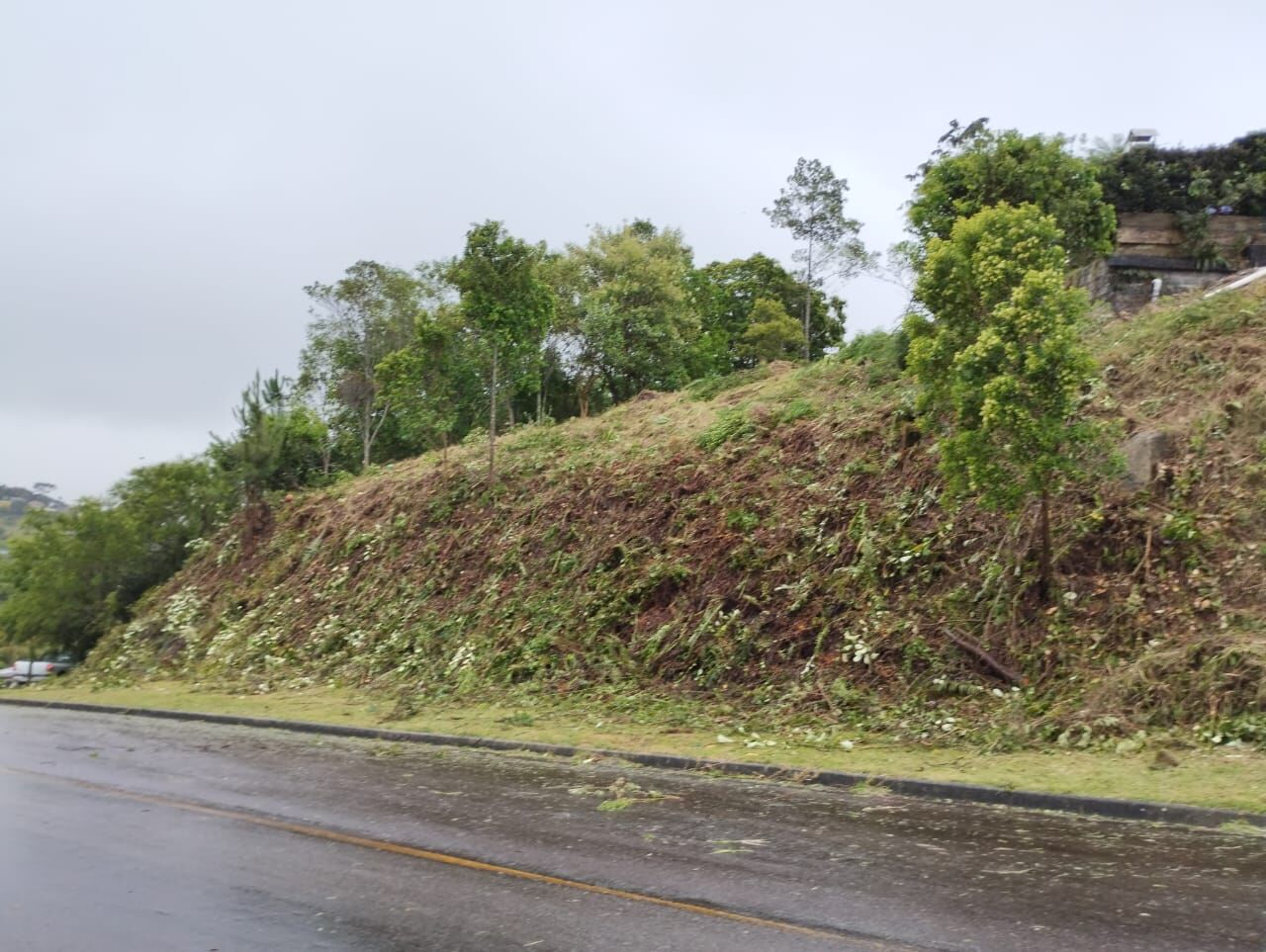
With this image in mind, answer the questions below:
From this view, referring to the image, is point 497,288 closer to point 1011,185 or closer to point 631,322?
Result: point 1011,185

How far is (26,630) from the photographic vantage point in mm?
33125

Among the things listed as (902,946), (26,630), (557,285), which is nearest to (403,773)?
(902,946)

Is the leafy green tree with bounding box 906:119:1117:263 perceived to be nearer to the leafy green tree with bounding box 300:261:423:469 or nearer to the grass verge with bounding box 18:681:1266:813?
the grass verge with bounding box 18:681:1266:813

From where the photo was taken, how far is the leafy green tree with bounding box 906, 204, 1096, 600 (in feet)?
40.7

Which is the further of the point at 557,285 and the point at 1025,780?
the point at 557,285

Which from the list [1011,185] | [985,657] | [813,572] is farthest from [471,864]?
[1011,185]

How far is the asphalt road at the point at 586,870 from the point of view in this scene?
220 inches

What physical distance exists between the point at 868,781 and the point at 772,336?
33.4 meters

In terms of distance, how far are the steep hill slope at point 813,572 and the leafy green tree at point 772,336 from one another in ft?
48.3

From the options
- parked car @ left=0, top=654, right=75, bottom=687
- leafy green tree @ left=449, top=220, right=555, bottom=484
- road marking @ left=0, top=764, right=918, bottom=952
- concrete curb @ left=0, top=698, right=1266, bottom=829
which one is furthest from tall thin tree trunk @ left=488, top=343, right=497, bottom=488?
parked car @ left=0, top=654, right=75, bottom=687

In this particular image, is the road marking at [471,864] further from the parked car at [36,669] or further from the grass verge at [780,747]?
the parked car at [36,669]

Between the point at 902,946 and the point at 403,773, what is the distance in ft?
25.5

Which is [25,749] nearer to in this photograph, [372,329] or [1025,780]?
[1025,780]

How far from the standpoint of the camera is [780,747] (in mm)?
12766
